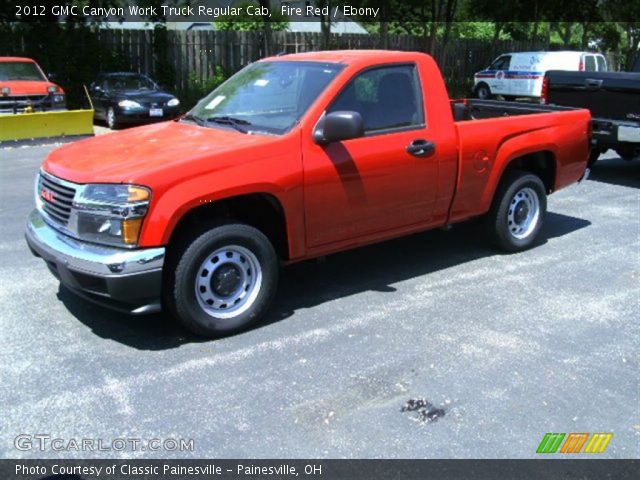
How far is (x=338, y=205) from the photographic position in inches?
197

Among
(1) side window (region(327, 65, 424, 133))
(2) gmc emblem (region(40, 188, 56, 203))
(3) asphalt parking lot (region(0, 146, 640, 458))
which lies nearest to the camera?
(3) asphalt parking lot (region(0, 146, 640, 458))

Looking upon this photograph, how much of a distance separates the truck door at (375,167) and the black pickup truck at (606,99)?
17.2 feet

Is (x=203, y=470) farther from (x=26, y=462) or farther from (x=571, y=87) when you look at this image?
(x=571, y=87)

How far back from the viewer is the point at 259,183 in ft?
14.9

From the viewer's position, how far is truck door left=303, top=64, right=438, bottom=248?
491 cm

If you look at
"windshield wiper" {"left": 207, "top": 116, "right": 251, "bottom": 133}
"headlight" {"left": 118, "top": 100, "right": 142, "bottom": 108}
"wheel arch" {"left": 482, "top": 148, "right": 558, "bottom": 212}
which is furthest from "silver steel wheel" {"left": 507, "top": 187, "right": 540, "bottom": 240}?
"headlight" {"left": 118, "top": 100, "right": 142, "bottom": 108}

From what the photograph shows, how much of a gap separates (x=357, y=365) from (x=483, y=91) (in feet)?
81.0

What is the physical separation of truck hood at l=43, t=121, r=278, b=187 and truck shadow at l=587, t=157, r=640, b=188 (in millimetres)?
7443

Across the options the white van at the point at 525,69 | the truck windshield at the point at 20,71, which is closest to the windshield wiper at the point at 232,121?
the truck windshield at the point at 20,71

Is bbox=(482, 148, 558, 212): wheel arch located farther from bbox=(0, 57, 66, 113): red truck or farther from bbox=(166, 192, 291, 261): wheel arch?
bbox=(0, 57, 66, 113): red truck

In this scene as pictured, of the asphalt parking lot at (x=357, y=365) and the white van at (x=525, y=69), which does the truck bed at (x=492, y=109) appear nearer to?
the asphalt parking lot at (x=357, y=365)

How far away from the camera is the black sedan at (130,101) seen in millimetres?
16406

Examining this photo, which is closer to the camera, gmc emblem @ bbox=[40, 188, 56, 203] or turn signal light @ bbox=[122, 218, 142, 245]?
turn signal light @ bbox=[122, 218, 142, 245]

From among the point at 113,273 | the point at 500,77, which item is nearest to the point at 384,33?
the point at 500,77
